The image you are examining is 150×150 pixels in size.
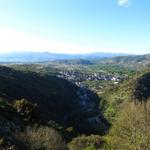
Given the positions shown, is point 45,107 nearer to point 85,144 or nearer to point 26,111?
point 26,111

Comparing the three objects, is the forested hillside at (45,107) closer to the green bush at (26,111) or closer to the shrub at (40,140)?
the green bush at (26,111)

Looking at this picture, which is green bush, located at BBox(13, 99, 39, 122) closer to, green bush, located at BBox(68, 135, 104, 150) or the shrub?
green bush, located at BBox(68, 135, 104, 150)

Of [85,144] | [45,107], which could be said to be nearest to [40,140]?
[85,144]

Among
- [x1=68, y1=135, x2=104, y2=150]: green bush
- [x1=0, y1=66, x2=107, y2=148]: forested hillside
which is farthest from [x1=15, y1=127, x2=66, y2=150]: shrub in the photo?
[x1=68, y1=135, x2=104, y2=150]: green bush

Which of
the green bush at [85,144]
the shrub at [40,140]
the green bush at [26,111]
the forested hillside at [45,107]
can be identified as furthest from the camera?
the green bush at [26,111]

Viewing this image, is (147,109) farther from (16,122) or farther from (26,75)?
(26,75)

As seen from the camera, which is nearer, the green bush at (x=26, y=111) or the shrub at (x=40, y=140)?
the shrub at (x=40, y=140)

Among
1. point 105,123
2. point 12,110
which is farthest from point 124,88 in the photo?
point 12,110

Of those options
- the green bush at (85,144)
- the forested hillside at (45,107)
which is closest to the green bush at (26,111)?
the forested hillside at (45,107)
